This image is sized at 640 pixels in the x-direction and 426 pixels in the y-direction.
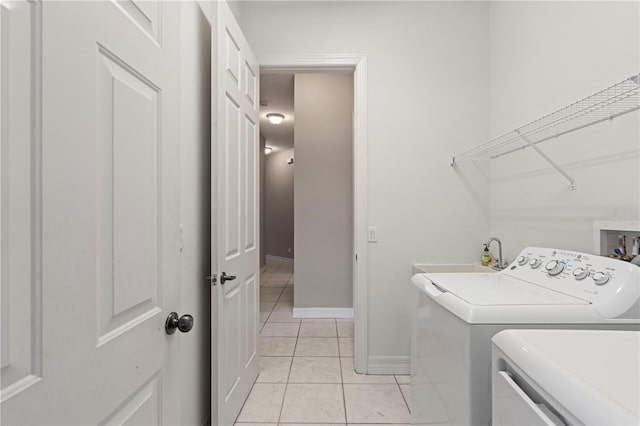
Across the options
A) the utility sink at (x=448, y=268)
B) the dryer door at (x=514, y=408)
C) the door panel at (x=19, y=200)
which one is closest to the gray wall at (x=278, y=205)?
the utility sink at (x=448, y=268)

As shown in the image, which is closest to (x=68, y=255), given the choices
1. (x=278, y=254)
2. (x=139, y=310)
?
(x=139, y=310)

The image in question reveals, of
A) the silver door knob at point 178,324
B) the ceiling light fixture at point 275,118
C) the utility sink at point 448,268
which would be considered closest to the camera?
the silver door knob at point 178,324

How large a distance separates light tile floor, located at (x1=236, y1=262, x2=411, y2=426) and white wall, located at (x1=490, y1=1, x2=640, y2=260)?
49.6 inches

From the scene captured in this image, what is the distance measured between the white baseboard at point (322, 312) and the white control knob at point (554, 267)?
233 centimetres

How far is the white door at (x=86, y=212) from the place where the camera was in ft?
1.38

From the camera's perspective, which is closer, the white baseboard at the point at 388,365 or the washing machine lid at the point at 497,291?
the washing machine lid at the point at 497,291

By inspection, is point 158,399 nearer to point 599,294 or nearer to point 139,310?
point 139,310

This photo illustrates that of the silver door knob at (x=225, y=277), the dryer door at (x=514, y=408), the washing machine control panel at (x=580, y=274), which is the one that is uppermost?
the washing machine control panel at (x=580, y=274)

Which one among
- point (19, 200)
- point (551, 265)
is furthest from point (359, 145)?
point (19, 200)

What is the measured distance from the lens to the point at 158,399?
79 cm

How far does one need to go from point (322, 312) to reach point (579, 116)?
2.85 m

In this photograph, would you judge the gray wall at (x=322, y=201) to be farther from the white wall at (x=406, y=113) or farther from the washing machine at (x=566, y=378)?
the washing machine at (x=566, y=378)

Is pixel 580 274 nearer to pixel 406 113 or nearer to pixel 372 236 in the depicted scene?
pixel 372 236

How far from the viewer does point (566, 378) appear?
533 millimetres
